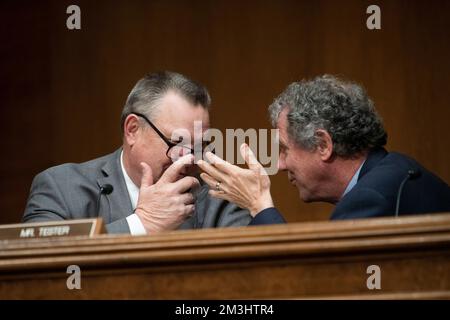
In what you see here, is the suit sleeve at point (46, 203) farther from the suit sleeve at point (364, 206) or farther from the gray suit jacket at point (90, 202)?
the suit sleeve at point (364, 206)

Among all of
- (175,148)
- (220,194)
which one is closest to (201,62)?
(175,148)

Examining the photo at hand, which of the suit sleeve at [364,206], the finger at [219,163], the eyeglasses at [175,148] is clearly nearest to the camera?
the suit sleeve at [364,206]

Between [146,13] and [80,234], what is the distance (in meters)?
2.32

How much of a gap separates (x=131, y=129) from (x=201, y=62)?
119 cm

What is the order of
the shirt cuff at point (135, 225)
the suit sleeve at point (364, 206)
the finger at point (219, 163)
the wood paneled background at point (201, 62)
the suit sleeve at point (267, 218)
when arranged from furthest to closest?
the wood paneled background at point (201, 62)
the finger at point (219, 163)
the shirt cuff at point (135, 225)
the suit sleeve at point (267, 218)
the suit sleeve at point (364, 206)

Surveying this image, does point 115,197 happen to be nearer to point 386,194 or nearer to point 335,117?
point 335,117

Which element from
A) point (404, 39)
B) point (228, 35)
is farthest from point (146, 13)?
point (404, 39)

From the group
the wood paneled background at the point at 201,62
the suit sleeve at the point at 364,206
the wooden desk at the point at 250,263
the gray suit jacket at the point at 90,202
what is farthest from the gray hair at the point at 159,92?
the wooden desk at the point at 250,263

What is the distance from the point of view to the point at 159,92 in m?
3.71

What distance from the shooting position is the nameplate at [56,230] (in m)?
2.71

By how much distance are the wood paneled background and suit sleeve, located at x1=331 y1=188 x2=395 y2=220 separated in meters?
1.64

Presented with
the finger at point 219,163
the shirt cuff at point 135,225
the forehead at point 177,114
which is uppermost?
the forehead at point 177,114

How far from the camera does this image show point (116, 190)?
359 cm

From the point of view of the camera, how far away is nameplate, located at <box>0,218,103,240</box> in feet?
8.89
